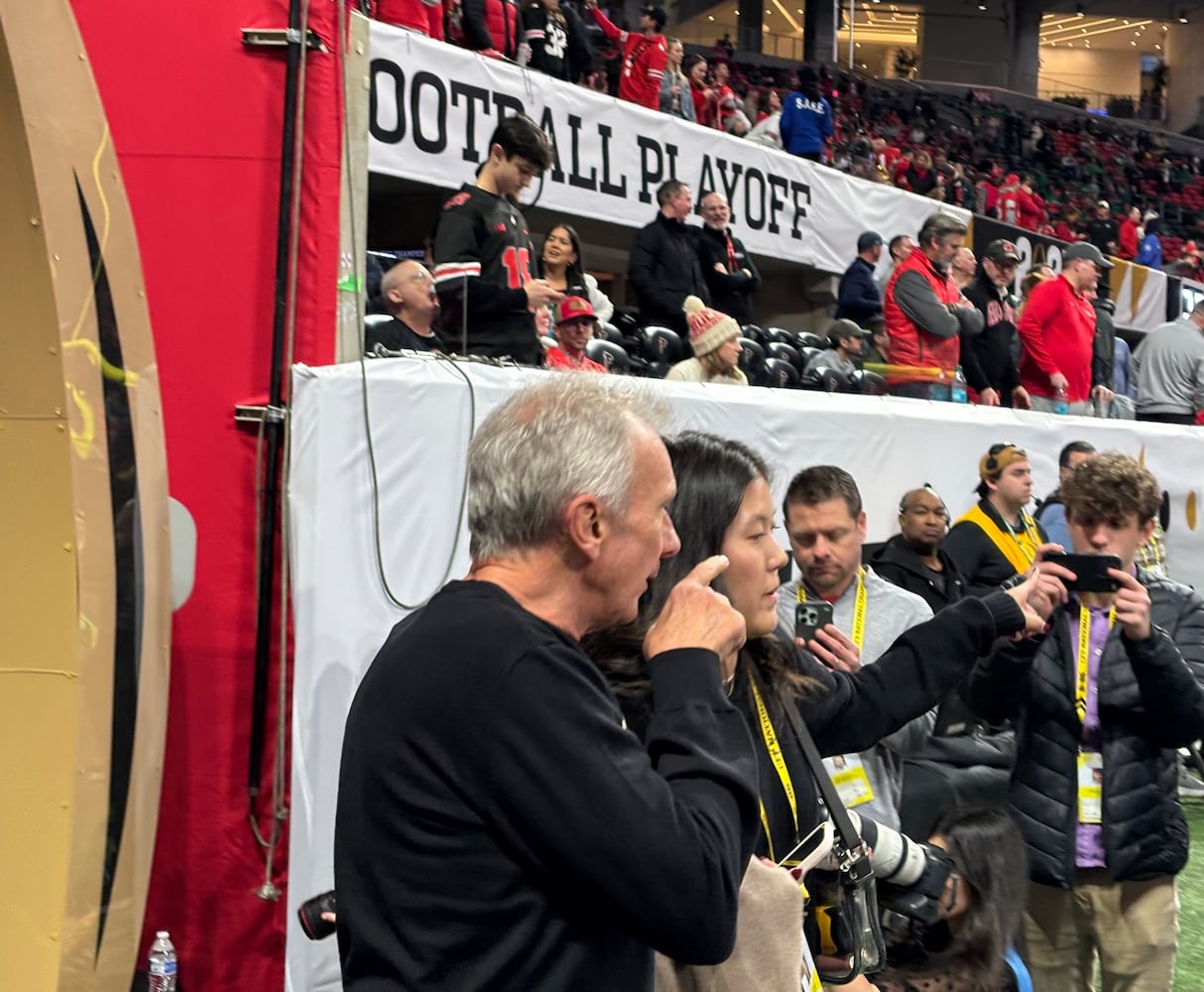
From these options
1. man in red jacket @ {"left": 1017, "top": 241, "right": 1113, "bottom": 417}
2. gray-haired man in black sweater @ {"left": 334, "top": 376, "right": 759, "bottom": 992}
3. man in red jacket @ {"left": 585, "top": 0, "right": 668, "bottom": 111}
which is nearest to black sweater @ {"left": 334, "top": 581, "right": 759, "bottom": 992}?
gray-haired man in black sweater @ {"left": 334, "top": 376, "right": 759, "bottom": 992}

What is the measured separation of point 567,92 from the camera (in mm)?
9047

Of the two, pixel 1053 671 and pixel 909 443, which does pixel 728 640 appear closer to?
pixel 1053 671

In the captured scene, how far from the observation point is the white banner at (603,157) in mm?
7895

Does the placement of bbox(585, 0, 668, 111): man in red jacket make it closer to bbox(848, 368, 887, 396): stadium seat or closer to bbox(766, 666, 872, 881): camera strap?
bbox(848, 368, 887, 396): stadium seat

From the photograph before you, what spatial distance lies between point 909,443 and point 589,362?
1.52 meters

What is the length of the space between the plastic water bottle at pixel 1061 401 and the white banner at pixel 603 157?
272 cm

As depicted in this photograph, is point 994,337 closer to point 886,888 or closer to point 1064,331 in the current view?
point 1064,331

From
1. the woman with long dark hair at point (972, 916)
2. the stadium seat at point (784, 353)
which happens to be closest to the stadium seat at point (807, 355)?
the stadium seat at point (784, 353)

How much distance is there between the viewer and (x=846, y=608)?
348 centimetres

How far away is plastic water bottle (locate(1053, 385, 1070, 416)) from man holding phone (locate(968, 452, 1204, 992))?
209 inches

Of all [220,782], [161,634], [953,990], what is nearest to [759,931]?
[953,990]

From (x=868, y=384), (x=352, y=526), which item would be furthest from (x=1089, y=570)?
(x=868, y=384)

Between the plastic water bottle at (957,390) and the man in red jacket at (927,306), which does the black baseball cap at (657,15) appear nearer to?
the man in red jacket at (927,306)

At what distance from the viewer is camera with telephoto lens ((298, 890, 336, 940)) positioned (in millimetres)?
3047
